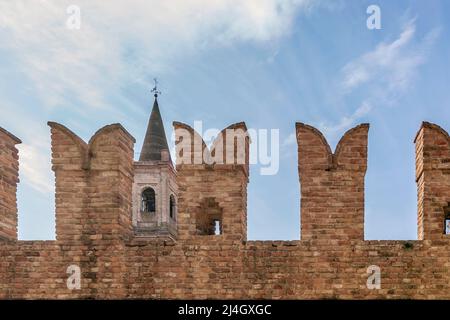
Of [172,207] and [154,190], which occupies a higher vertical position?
[154,190]

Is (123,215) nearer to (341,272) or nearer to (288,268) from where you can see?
(288,268)

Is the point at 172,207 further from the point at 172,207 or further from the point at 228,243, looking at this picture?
the point at 228,243

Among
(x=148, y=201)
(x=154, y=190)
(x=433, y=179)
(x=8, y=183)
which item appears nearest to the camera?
(x=433, y=179)

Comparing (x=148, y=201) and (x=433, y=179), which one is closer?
(x=433, y=179)

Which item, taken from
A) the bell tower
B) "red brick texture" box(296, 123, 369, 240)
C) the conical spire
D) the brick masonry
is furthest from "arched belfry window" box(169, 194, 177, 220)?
"red brick texture" box(296, 123, 369, 240)

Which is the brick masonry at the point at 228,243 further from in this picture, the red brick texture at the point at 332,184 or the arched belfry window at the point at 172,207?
the arched belfry window at the point at 172,207

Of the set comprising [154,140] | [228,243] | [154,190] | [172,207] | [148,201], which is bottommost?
[228,243]

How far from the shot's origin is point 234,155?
8.59m

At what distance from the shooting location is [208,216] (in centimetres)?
880

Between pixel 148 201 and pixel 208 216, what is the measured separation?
98.4 ft

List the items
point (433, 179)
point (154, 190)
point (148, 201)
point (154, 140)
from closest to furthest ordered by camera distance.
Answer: point (433, 179) → point (154, 190) → point (148, 201) → point (154, 140)

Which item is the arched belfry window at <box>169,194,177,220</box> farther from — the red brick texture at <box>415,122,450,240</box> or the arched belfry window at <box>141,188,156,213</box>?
the red brick texture at <box>415,122,450,240</box>

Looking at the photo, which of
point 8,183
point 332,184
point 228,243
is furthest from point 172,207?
point 332,184

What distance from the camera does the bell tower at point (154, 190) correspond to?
36.3 metres
